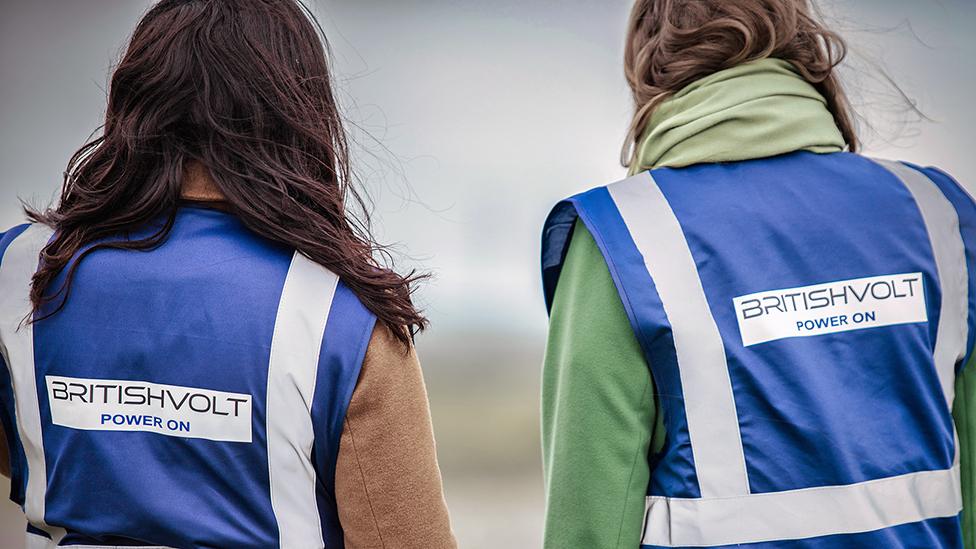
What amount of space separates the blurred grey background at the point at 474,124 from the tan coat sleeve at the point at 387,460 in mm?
2794

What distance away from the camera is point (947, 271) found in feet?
4.15

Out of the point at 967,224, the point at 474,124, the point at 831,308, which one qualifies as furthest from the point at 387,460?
the point at 474,124

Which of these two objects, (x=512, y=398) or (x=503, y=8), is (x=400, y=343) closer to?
(x=503, y=8)

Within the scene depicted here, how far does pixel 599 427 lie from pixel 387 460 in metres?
0.30

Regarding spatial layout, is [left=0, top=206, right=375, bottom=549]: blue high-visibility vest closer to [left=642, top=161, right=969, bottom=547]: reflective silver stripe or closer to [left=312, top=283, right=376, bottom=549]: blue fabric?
[left=312, top=283, right=376, bottom=549]: blue fabric

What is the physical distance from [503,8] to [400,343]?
220 inches

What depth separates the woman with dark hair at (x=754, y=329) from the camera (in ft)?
3.86

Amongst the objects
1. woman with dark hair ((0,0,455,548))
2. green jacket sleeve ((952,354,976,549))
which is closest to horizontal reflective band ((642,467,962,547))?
green jacket sleeve ((952,354,976,549))

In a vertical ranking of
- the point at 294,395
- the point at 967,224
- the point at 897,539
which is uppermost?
the point at 967,224

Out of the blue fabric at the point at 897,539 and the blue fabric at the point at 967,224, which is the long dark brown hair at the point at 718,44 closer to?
the blue fabric at the point at 967,224

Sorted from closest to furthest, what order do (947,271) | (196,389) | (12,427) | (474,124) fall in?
(196,389)
(12,427)
(947,271)
(474,124)

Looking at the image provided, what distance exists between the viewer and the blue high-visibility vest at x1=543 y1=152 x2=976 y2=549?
118 cm

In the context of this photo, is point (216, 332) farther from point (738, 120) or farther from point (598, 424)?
point (738, 120)

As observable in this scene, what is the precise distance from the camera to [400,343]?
1.07m
